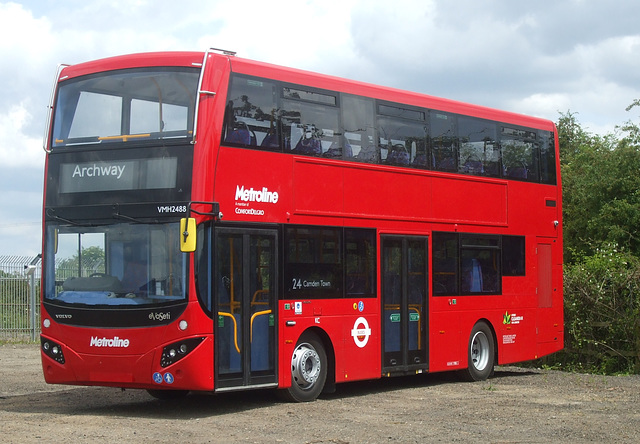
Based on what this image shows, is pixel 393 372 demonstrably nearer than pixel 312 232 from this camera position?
No

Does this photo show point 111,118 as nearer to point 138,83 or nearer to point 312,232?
point 138,83

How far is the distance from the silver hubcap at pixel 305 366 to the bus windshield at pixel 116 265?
2.44m

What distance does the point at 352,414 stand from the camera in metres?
13.4

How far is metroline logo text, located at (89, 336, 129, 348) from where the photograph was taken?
13.1 meters

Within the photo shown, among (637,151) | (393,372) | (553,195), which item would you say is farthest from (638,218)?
(393,372)

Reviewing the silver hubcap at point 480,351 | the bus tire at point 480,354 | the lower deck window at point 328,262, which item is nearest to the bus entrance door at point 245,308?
the lower deck window at point 328,262

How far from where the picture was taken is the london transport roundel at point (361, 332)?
620 inches

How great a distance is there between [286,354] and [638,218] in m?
21.0

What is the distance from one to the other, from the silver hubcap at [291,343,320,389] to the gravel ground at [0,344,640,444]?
15.6 inches

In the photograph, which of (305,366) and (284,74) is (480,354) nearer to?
(305,366)

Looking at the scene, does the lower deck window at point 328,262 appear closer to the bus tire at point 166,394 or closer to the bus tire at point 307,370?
the bus tire at point 307,370

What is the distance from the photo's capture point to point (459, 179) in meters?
18.0

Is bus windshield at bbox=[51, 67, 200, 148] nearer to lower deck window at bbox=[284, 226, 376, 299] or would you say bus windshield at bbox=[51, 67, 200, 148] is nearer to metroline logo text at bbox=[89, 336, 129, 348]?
lower deck window at bbox=[284, 226, 376, 299]

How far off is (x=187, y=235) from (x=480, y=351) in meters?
8.03
